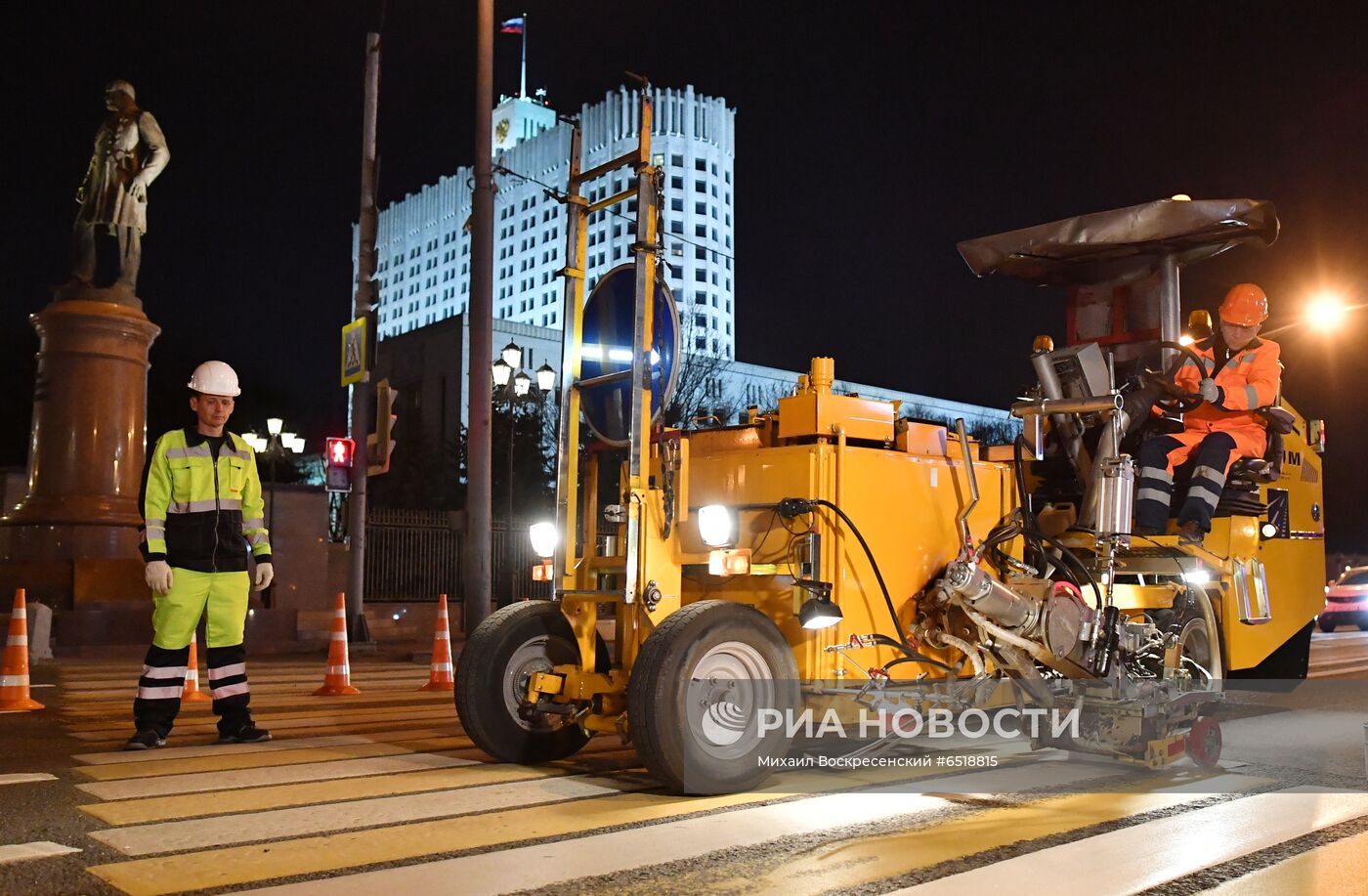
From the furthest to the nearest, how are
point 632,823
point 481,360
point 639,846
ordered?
point 481,360 → point 632,823 → point 639,846

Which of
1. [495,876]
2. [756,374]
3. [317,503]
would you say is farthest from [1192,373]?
[756,374]

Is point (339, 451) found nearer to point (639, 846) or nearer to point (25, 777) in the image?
point (25, 777)

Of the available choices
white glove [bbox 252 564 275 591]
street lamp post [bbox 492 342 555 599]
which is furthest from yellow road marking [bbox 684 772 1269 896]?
street lamp post [bbox 492 342 555 599]

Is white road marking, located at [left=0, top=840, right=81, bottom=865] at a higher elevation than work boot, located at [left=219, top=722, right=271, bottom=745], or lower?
higher

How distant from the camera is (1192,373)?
8.40 m

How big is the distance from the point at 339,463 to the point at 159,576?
10.7 m

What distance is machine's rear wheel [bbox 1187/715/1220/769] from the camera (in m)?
6.25

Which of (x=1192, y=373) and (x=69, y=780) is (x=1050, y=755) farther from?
(x=69, y=780)

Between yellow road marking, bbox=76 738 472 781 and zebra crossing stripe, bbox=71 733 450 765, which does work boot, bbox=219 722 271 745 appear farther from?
yellow road marking, bbox=76 738 472 781

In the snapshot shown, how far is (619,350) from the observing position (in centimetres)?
619

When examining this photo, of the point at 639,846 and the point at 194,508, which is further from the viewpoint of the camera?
the point at 194,508

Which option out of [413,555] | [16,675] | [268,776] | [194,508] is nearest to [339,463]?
[413,555]

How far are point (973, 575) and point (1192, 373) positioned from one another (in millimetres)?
3365

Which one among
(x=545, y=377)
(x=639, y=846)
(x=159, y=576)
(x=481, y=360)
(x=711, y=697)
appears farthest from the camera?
(x=545, y=377)
